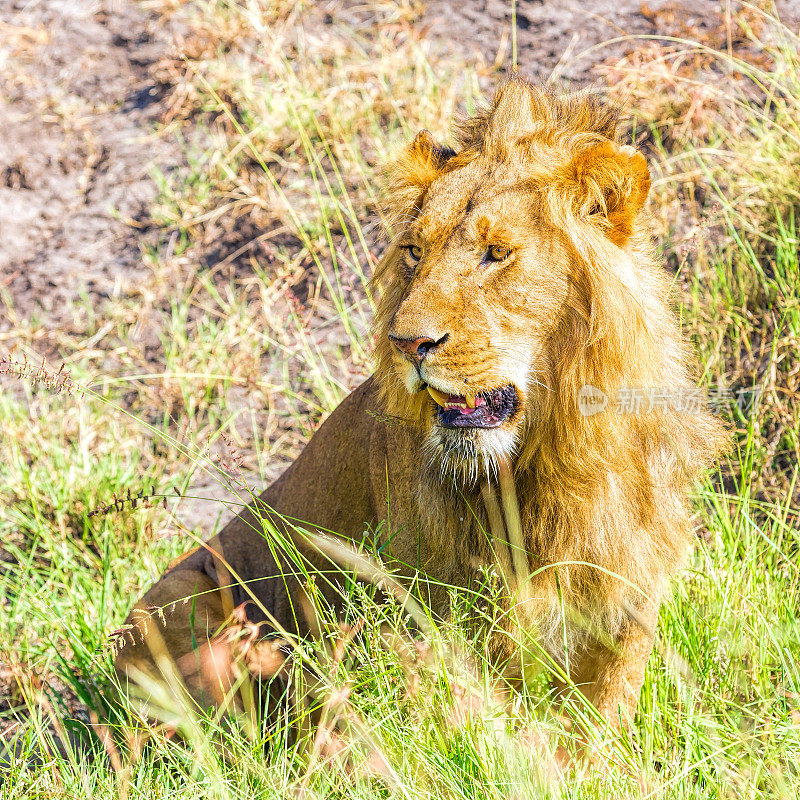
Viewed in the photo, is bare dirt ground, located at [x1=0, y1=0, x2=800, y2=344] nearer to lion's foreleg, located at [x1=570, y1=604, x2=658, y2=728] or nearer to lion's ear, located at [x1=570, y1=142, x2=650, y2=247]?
lion's ear, located at [x1=570, y1=142, x2=650, y2=247]

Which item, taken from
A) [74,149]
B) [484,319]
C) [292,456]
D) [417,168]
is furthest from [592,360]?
[74,149]

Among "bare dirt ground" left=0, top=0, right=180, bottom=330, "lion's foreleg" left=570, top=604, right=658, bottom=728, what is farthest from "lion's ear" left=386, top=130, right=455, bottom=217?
"bare dirt ground" left=0, top=0, right=180, bottom=330

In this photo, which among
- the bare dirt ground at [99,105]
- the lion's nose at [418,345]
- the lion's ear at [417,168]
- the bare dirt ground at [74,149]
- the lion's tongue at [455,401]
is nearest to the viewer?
the lion's nose at [418,345]

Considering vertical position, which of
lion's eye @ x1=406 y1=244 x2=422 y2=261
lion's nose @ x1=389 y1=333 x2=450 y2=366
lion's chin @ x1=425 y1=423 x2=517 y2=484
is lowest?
lion's chin @ x1=425 y1=423 x2=517 y2=484

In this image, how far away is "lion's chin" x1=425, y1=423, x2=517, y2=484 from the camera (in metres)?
2.38

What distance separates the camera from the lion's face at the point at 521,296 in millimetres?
2295

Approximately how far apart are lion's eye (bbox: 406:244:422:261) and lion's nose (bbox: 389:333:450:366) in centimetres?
35

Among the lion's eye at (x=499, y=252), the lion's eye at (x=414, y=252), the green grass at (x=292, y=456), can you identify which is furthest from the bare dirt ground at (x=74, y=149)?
the lion's eye at (x=499, y=252)

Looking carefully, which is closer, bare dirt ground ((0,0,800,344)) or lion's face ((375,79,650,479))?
lion's face ((375,79,650,479))

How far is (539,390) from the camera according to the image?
2404 millimetres

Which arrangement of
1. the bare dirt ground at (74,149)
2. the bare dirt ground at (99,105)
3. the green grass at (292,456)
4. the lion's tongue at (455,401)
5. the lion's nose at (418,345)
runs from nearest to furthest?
the lion's nose at (418,345) → the lion's tongue at (455,401) → the green grass at (292,456) → the bare dirt ground at (99,105) → the bare dirt ground at (74,149)

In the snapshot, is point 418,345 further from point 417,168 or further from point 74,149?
point 74,149

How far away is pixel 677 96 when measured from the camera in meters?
4.92

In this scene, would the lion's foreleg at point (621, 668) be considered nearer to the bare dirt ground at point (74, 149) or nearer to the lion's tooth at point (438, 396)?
the lion's tooth at point (438, 396)
